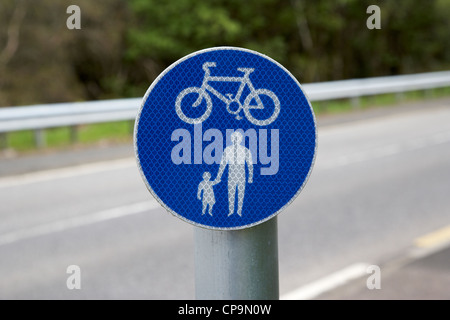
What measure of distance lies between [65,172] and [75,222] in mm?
3262

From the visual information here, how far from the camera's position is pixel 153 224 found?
295 inches

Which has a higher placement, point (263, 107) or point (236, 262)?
point (263, 107)

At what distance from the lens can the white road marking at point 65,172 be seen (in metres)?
10.1

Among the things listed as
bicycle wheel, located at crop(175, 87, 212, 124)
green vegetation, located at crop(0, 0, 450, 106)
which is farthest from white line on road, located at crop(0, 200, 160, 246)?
green vegetation, located at crop(0, 0, 450, 106)

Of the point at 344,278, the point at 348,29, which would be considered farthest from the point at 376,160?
the point at 348,29

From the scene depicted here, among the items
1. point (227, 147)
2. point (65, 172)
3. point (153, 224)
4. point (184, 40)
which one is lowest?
point (153, 224)

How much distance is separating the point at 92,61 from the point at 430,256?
75.2ft

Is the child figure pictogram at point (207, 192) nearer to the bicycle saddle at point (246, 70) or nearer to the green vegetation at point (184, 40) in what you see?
the bicycle saddle at point (246, 70)

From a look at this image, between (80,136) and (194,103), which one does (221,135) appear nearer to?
(194,103)

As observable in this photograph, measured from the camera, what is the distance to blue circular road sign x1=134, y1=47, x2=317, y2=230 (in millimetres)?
1831

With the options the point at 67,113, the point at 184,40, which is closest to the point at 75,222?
the point at 67,113

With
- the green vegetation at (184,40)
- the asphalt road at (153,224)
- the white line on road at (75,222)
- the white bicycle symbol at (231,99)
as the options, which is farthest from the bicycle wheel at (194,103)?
the green vegetation at (184,40)

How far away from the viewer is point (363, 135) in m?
14.7
